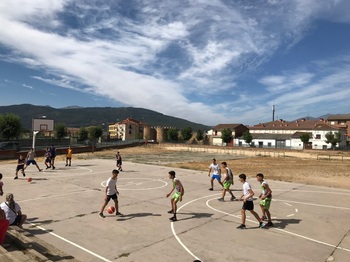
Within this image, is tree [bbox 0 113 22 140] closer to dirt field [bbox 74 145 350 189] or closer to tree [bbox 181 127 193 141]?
dirt field [bbox 74 145 350 189]

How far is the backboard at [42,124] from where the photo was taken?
40.5 metres

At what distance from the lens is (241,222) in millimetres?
11617

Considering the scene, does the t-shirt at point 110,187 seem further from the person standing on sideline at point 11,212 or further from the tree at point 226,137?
the tree at point 226,137

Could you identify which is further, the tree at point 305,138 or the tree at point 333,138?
the tree at point 305,138

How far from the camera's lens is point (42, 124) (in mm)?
42219

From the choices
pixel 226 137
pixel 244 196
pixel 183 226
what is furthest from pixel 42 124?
pixel 226 137

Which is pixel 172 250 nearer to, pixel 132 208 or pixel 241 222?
pixel 241 222

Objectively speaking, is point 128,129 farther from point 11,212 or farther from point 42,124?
point 11,212

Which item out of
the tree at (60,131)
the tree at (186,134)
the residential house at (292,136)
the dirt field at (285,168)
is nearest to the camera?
the dirt field at (285,168)

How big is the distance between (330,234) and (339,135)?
274 feet

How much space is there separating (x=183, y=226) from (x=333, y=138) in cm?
8276

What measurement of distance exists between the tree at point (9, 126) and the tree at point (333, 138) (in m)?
75.1

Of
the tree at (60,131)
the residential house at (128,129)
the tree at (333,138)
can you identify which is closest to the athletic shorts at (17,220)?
the tree at (60,131)

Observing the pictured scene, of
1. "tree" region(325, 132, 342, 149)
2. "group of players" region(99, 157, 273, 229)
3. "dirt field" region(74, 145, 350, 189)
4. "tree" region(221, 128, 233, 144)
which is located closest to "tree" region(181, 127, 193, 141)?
"tree" region(221, 128, 233, 144)
